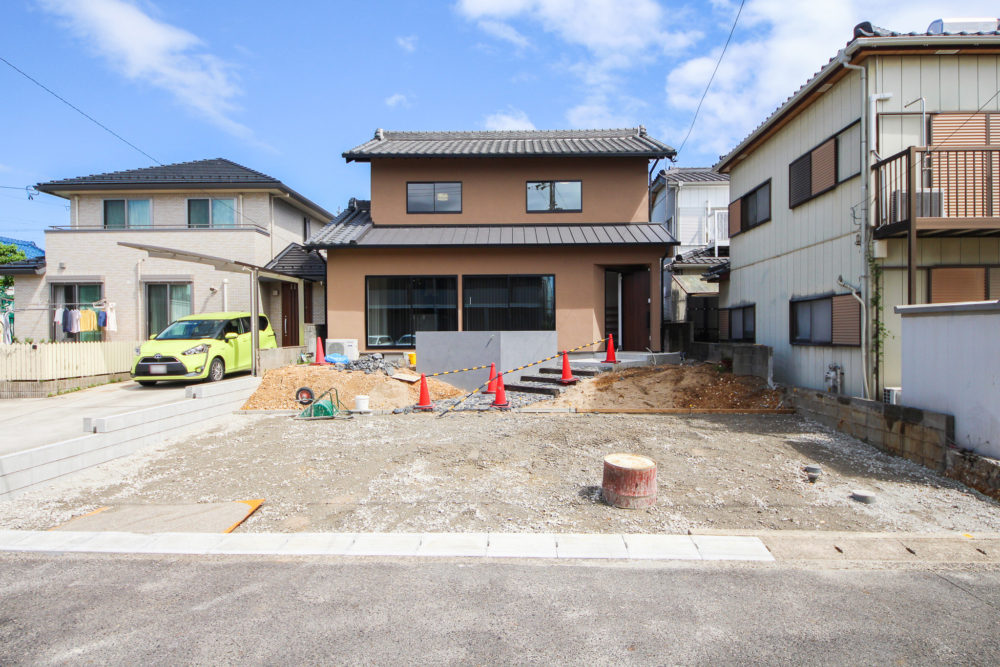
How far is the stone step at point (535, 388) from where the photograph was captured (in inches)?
408

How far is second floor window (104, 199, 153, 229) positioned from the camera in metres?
15.9

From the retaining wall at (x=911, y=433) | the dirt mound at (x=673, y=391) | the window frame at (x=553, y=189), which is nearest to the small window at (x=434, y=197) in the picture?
the window frame at (x=553, y=189)

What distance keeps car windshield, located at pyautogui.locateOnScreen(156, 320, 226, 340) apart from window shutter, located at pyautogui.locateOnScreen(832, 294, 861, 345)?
12090 mm

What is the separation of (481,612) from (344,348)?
1081 centimetres

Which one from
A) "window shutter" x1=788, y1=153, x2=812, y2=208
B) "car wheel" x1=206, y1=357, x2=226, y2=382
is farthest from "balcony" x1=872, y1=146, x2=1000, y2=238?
"car wheel" x1=206, y1=357, x2=226, y2=382

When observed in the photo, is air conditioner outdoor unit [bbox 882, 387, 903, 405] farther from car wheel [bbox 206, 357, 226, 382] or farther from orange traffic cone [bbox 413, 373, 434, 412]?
car wheel [bbox 206, 357, 226, 382]

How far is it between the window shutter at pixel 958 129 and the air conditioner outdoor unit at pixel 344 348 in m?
12.2

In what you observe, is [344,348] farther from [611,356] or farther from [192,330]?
[611,356]

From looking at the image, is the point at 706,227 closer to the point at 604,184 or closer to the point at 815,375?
the point at 604,184

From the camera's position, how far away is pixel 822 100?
9086mm

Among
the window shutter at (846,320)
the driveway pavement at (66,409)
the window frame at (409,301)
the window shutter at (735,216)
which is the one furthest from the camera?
the window frame at (409,301)

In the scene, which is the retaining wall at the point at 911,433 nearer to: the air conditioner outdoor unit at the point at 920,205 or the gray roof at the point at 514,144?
the air conditioner outdoor unit at the point at 920,205

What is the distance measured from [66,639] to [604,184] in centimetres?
1392

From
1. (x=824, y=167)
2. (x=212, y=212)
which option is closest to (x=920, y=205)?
(x=824, y=167)
